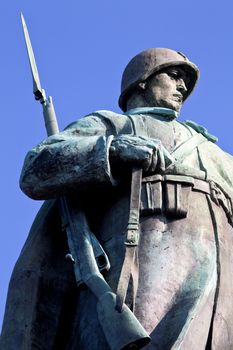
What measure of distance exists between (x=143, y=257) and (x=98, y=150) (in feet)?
3.13

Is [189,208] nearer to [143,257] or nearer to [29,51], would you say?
[143,257]

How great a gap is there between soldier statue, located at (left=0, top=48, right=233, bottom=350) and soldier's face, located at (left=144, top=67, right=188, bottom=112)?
3.5 inches

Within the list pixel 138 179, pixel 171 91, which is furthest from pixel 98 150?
pixel 171 91

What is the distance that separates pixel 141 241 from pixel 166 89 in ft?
5.68

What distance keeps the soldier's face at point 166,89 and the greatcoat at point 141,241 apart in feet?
0.61

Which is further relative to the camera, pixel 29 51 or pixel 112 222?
pixel 29 51

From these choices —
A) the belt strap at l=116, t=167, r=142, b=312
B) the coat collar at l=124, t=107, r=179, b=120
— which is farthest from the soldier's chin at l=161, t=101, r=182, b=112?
the belt strap at l=116, t=167, r=142, b=312

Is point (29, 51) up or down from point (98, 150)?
up

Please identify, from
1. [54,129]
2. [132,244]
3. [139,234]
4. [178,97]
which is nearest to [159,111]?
[178,97]

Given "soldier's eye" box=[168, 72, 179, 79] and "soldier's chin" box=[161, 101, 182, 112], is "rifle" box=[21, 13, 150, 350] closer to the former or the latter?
"soldier's chin" box=[161, 101, 182, 112]

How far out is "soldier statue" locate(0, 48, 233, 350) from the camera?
11.9 m

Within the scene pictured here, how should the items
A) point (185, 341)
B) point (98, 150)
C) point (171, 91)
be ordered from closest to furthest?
point (185, 341) → point (98, 150) → point (171, 91)

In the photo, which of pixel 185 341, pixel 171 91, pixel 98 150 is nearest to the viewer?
pixel 185 341

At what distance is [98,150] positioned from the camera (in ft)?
40.7
